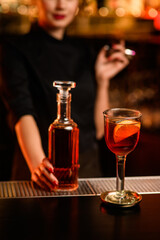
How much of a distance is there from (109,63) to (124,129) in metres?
0.95

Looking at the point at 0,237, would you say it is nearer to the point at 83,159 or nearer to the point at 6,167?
the point at 83,159

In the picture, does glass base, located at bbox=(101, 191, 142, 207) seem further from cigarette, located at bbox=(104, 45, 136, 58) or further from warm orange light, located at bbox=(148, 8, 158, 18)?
warm orange light, located at bbox=(148, 8, 158, 18)

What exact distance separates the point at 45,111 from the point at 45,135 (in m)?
0.10

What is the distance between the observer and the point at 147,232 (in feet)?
2.63

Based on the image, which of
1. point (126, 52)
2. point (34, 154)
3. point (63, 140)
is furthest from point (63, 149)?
point (126, 52)

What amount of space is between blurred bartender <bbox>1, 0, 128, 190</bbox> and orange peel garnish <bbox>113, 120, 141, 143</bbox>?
2.21 feet

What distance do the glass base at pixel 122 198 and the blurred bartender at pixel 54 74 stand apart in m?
0.65

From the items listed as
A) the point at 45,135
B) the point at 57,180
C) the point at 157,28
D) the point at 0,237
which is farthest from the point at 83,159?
the point at 157,28

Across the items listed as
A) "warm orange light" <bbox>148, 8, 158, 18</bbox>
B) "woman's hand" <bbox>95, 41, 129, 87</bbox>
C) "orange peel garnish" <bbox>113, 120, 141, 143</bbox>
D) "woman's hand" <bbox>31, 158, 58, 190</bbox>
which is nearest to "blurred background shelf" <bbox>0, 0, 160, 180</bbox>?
"warm orange light" <bbox>148, 8, 158, 18</bbox>

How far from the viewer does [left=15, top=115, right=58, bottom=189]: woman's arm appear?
1047mm

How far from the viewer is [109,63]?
183cm

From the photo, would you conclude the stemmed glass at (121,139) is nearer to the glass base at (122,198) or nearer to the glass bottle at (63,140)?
the glass base at (122,198)

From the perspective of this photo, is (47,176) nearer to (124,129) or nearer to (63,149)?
(63,149)

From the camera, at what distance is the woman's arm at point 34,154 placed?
105 centimetres
